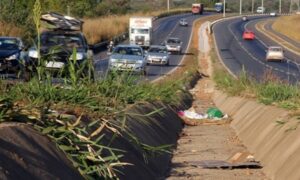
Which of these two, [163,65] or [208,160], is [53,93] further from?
[163,65]

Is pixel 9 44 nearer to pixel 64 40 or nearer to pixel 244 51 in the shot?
pixel 64 40

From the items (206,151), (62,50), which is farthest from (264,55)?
(62,50)

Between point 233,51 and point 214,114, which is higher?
point 214,114

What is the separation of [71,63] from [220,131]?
45.2 feet

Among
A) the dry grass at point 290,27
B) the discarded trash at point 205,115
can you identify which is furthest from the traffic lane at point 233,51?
the discarded trash at point 205,115

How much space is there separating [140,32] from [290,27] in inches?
1778

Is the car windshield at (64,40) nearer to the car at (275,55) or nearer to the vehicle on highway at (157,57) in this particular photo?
the vehicle on highway at (157,57)

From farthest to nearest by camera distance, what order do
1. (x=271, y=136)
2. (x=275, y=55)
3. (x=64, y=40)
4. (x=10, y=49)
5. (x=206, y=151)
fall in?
1. (x=275, y=55)
2. (x=64, y=40)
3. (x=10, y=49)
4. (x=206, y=151)
5. (x=271, y=136)

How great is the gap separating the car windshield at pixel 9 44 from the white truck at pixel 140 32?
6101 cm

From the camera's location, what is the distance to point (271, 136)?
19.7 m

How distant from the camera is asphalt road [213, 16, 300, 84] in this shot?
216 ft

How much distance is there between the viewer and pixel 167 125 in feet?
74.8

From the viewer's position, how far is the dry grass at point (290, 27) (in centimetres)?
12840

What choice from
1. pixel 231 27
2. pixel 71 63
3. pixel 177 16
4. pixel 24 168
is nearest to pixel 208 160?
pixel 71 63
